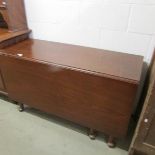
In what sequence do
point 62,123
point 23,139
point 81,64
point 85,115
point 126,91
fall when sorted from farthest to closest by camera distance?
1. point 62,123
2. point 23,139
3. point 85,115
4. point 81,64
5. point 126,91

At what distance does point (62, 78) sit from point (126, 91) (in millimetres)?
467

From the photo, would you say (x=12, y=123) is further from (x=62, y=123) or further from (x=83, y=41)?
(x=83, y=41)

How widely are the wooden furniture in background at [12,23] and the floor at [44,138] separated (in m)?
0.36

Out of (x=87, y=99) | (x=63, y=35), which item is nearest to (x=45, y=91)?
(x=87, y=99)

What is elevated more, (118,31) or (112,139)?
(118,31)

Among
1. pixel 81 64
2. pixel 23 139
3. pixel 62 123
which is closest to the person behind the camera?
pixel 81 64

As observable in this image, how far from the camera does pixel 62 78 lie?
4.19 ft

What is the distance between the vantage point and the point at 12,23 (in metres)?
1.66

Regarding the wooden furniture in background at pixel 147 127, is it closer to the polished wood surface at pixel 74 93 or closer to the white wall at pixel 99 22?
the polished wood surface at pixel 74 93

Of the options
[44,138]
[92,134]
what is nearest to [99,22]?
[92,134]

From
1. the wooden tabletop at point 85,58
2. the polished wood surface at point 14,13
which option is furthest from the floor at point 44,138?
the polished wood surface at point 14,13

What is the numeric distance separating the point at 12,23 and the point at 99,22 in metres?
0.84

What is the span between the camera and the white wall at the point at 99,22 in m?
1.31

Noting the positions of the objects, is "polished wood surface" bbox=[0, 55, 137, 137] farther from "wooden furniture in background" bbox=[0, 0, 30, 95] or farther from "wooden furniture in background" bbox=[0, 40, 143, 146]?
"wooden furniture in background" bbox=[0, 0, 30, 95]
